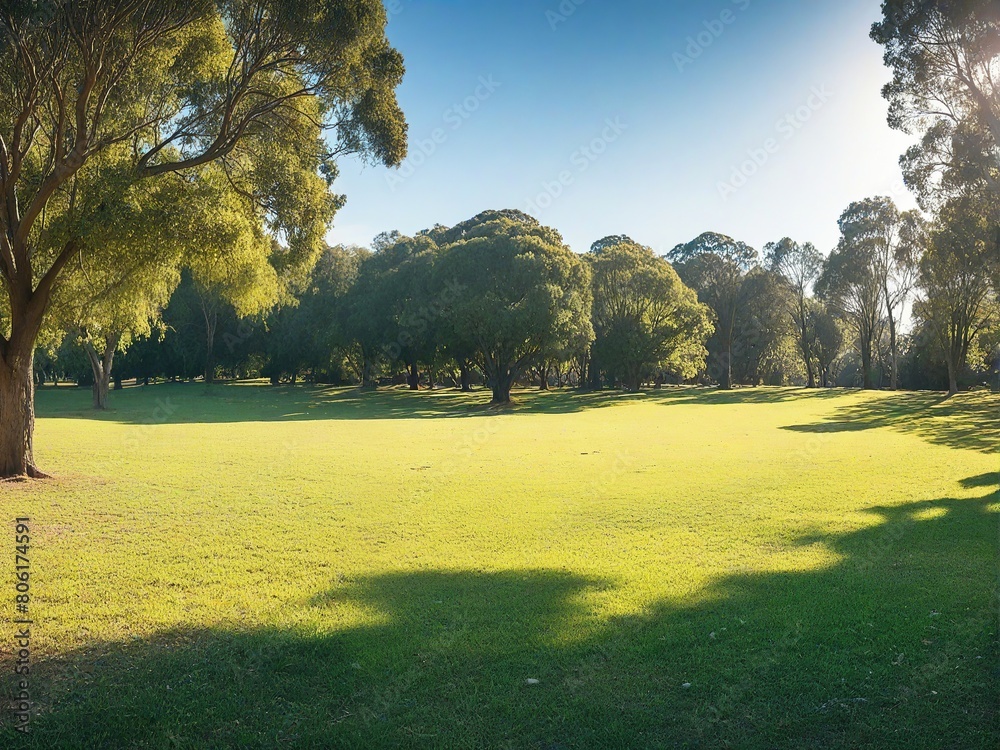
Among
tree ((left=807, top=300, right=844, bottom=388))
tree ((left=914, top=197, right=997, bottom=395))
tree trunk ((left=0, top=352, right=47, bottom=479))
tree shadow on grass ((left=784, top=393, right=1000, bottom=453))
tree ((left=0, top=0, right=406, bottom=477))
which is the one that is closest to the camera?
tree ((left=0, top=0, right=406, bottom=477))

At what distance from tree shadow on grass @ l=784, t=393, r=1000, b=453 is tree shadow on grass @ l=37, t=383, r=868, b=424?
32.6ft

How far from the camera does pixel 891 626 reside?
6.05 metres

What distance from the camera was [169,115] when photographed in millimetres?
14383

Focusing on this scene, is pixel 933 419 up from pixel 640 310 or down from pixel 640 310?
down

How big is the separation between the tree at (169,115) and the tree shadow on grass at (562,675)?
9920 millimetres

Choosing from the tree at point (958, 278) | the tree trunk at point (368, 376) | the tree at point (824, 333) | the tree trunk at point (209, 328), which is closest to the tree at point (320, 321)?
the tree trunk at point (368, 376)

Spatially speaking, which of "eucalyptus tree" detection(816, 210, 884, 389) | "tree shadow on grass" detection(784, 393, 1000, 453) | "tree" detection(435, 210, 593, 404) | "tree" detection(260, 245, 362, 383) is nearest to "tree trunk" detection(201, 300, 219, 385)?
"tree" detection(260, 245, 362, 383)

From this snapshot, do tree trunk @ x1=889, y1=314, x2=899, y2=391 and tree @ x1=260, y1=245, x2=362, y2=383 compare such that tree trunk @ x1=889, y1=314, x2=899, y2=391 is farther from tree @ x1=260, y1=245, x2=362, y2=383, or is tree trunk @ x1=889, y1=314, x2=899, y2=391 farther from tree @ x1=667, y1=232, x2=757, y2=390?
tree @ x1=260, y1=245, x2=362, y2=383

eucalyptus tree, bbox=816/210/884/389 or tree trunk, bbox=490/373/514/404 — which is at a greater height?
eucalyptus tree, bbox=816/210/884/389

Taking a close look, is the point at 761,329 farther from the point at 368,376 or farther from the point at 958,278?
the point at 368,376

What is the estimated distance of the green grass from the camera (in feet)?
14.9

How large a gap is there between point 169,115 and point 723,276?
6896 centimetres

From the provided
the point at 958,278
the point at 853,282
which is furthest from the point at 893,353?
the point at 958,278

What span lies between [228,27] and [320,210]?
4077 mm
